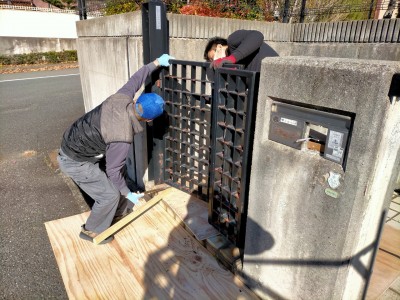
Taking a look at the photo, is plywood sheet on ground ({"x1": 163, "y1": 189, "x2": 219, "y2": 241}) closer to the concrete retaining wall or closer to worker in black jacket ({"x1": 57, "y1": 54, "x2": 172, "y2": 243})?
worker in black jacket ({"x1": 57, "y1": 54, "x2": 172, "y2": 243})

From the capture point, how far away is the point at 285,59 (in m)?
1.94

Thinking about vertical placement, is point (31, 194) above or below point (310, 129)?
below

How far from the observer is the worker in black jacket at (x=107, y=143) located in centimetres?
269

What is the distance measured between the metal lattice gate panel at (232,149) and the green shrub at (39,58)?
18.3 meters

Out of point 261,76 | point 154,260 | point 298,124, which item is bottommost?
point 154,260

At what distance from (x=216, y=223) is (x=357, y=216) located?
1611mm

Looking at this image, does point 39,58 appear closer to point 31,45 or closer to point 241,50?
point 31,45

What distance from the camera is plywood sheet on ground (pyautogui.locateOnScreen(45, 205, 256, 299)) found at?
2545 mm

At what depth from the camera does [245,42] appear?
3.02 meters

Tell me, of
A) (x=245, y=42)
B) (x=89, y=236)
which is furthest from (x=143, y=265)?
(x=245, y=42)

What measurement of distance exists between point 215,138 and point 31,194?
305 cm

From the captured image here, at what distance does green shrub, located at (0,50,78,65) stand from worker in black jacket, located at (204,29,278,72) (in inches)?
691

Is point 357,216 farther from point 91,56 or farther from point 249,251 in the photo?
point 91,56

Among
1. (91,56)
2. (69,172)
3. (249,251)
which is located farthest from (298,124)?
(91,56)
